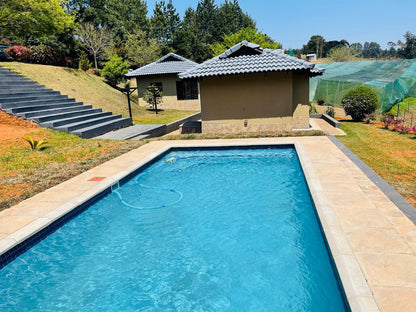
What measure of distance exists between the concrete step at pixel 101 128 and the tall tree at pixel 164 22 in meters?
42.3

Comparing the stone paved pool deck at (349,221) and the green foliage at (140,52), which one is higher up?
the green foliage at (140,52)

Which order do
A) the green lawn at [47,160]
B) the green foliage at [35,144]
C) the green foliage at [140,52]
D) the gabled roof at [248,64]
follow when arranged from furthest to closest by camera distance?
the green foliage at [140,52] → the gabled roof at [248,64] → the green foliage at [35,144] → the green lawn at [47,160]

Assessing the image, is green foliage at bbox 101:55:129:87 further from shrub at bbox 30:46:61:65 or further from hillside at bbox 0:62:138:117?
shrub at bbox 30:46:61:65

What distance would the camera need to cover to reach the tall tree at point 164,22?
59.1m

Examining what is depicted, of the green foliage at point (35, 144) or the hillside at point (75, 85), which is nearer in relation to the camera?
the green foliage at point (35, 144)

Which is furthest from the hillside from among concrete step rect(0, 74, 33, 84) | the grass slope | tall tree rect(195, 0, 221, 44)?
tall tree rect(195, 0, 221, 44)

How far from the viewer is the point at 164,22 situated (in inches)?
2375

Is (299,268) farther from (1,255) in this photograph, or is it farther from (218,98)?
(218,98)

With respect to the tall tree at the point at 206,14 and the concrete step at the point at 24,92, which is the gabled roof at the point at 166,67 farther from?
the tall tree at the point at 206,14

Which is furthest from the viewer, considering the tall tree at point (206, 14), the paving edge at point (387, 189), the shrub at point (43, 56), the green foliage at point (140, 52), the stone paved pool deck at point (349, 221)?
the tall tree at point (206, 14)

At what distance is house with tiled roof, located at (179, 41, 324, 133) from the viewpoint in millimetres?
14547

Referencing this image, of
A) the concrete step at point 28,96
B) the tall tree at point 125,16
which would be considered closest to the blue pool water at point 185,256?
the concrete step at point 28,96

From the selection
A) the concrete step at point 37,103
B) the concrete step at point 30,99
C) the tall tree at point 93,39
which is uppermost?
the tall tree at point 93,39

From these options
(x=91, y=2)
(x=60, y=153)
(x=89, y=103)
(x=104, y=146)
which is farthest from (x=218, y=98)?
(x=91, y=2)
